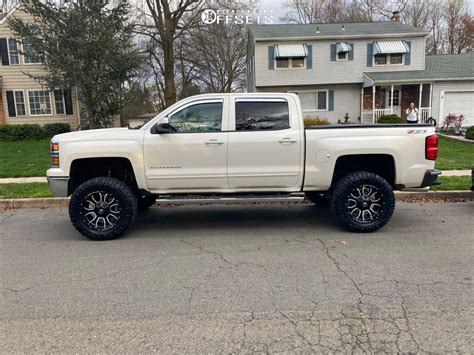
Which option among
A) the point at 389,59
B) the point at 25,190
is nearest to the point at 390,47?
the point at 389,59

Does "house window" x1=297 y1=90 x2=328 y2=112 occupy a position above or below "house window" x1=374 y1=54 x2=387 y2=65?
below

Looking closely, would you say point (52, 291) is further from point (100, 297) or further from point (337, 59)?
point (337, 59)

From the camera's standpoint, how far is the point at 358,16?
149 ft

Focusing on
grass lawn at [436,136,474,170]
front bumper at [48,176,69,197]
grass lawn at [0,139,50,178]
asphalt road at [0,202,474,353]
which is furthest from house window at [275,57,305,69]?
front bumper at [48,176,69,197]

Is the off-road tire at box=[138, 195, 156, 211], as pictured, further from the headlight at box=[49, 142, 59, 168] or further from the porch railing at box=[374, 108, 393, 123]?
the porch railing at box=[374, 108, 393, 123]

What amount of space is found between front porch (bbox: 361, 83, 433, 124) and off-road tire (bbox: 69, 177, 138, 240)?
873 inches

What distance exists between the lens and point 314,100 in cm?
2623

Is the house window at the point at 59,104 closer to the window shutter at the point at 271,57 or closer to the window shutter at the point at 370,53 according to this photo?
the window shutter at the point at 271,57

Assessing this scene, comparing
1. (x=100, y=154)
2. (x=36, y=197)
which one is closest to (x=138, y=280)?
(x=100, y=154)

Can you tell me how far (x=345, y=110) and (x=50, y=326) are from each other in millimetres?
25352

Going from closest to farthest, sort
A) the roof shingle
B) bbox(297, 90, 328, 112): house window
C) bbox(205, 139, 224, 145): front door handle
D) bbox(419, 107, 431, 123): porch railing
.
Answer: bbox(205, 139, 224, 145): front door handle → the roof shingle → bbox(419, 107, 431, 123): porch railing → bbox(297, 90, 328, 112): house window

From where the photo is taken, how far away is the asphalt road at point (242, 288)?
9.79ft

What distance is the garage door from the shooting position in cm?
2447

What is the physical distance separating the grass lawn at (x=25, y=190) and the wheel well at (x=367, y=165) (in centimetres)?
596
